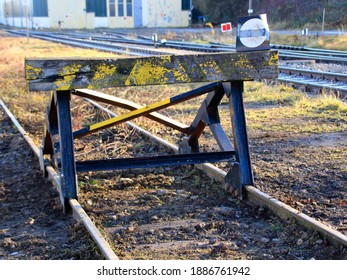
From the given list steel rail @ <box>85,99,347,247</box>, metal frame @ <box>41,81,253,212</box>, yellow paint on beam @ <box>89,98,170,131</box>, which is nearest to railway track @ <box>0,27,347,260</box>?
steel rail @ <box>85,99,347,247</box>

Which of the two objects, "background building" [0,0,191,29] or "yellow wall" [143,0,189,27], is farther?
"background building" [0,0,191,29]

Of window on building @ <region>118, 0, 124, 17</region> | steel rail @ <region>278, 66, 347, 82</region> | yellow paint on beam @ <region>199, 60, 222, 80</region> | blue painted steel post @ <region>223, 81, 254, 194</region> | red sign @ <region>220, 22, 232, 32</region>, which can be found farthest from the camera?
window on building @ <region>118, 0, 124, 17</region>

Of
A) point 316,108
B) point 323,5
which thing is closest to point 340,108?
point 316,108

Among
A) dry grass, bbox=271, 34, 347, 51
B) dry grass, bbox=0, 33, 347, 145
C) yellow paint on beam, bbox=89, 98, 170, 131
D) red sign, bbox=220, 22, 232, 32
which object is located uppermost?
yellow paint on beam, bbox=89, 98, 170, 131

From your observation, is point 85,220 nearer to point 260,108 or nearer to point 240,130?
point 240,130

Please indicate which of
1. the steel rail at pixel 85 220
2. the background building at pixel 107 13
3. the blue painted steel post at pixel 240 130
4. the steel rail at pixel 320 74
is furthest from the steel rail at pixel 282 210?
the background building at pixel 107 13

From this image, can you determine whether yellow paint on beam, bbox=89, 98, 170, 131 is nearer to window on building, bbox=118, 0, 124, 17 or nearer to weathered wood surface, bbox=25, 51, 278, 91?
weathered wood surface, bbox=25, 51, 278, 91

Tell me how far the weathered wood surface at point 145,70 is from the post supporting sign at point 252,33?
108mm

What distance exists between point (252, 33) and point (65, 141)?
210 cm

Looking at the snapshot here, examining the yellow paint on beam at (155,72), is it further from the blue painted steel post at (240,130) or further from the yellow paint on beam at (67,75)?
the blue painted steel post at (240,130)

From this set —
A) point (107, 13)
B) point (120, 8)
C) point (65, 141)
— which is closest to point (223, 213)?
point (65, 141)

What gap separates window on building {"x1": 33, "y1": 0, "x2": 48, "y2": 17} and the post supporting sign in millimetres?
67765

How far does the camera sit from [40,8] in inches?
2795

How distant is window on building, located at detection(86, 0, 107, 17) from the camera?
72188 mm
